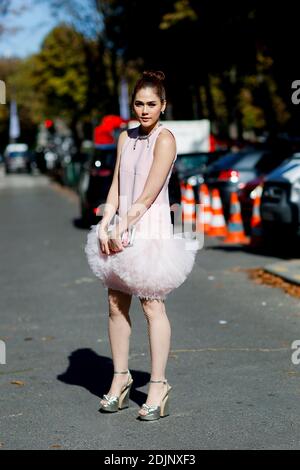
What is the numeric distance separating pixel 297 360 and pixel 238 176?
1239 centimetres

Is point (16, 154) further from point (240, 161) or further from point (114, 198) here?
point (114, 198)

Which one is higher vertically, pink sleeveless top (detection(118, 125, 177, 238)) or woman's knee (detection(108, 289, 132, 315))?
pink sleeveless top (detection(118, 125, 177, 238))

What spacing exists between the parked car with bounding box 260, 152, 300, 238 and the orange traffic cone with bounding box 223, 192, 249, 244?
43.2 inches

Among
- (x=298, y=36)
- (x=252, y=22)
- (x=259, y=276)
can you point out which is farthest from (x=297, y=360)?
(x=252, y=22)

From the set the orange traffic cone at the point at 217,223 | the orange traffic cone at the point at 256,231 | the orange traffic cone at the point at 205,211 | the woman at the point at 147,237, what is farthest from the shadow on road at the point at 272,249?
the woman at the point at 147,237

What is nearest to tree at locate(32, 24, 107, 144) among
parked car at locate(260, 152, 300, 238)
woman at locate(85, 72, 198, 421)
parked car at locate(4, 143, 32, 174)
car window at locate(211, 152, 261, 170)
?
parked car at locate(4, 143, 32, 174)

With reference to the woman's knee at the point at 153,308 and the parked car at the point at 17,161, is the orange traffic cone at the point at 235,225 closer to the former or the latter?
the woman's knee at the point at 153,308

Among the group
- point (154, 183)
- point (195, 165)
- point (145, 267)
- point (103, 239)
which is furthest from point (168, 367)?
point (195, 165)

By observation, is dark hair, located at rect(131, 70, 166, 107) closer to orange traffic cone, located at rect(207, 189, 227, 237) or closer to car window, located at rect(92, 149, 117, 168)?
orange traffic cone, located at rect(207, 189, 227, 237)

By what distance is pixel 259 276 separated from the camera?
43.0ft

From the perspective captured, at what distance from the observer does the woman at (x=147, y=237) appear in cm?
607

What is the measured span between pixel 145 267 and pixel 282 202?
31.2 feet

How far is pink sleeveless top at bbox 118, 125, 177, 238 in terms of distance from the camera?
614 cm

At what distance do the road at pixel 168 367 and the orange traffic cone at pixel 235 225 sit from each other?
2.95m
